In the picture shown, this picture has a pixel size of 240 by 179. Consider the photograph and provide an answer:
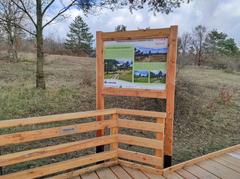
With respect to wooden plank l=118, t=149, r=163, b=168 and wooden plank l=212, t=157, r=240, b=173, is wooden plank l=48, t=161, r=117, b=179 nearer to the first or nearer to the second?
wooden plank l=118, t=149, r=163, b=168

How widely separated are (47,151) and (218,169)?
7.37ft

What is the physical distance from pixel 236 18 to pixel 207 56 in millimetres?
7049

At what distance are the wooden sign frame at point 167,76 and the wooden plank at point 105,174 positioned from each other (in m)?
0.33

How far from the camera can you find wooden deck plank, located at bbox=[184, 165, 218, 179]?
11.2 feet

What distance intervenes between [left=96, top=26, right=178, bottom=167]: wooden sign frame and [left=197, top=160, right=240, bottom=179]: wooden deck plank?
556 millimetres

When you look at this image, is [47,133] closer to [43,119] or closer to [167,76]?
[43,119]

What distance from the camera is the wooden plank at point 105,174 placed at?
337cm

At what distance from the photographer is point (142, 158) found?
3615 millimetres

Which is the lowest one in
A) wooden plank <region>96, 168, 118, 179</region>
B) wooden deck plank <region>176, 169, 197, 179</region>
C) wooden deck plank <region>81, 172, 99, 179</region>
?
wooden deck plank <region>81, 172, 99, 179</region>

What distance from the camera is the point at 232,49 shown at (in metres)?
24.9

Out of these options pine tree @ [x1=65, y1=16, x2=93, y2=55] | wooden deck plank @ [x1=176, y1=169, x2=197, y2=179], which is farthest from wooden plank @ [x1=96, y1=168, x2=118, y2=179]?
pine tree @ [x1=65, y1=16, x2=93, y2=55]

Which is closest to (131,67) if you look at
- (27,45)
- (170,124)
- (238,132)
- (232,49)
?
(170,124)

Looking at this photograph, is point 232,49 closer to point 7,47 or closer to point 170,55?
point 7,47

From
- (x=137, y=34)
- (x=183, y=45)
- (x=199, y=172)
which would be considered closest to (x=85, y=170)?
(x=199, y=172)
